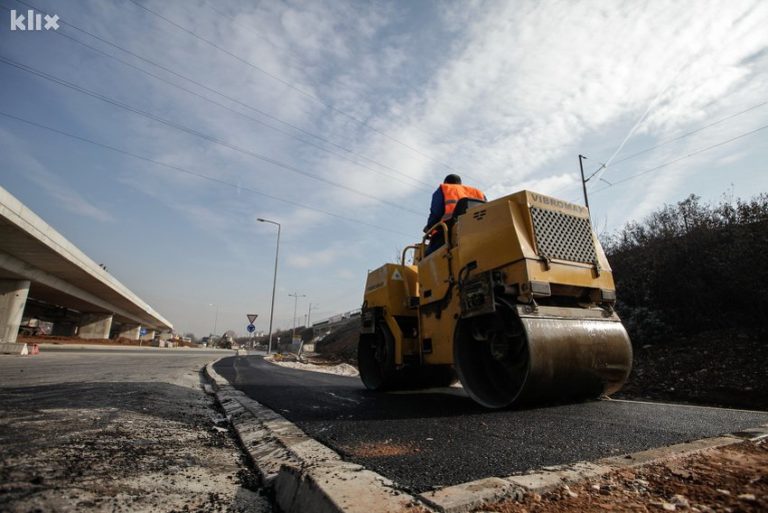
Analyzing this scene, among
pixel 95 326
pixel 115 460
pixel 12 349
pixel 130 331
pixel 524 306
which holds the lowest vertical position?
pixel 115 460

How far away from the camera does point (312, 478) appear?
150 cm

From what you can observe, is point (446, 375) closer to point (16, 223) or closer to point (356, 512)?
point (356, 512)

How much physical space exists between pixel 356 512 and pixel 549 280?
2975 mm

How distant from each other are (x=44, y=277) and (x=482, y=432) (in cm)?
3082

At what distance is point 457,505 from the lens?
4.30 feet

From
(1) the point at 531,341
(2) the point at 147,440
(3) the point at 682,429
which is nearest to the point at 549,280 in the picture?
(1) the point at 531,341

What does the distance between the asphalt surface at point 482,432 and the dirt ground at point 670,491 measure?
0.34 metres

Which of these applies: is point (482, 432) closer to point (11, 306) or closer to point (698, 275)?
point (698, 275)

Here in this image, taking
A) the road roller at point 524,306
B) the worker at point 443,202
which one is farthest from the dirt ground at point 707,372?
the worker at point 443,202

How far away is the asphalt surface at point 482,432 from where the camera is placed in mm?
1978

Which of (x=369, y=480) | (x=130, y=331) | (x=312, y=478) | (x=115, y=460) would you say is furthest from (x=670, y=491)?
(x=130, y=331)

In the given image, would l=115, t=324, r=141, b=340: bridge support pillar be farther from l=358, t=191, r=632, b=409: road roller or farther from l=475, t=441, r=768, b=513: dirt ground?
l=475, t=441, r=768, b=513: dirt ground

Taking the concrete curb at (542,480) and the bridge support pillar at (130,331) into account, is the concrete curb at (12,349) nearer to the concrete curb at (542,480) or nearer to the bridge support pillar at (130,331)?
the concrete curb at (542,480)

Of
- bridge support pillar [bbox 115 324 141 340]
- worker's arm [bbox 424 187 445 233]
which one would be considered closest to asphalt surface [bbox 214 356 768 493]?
worker's arm [bbox 424 187 445 233]
